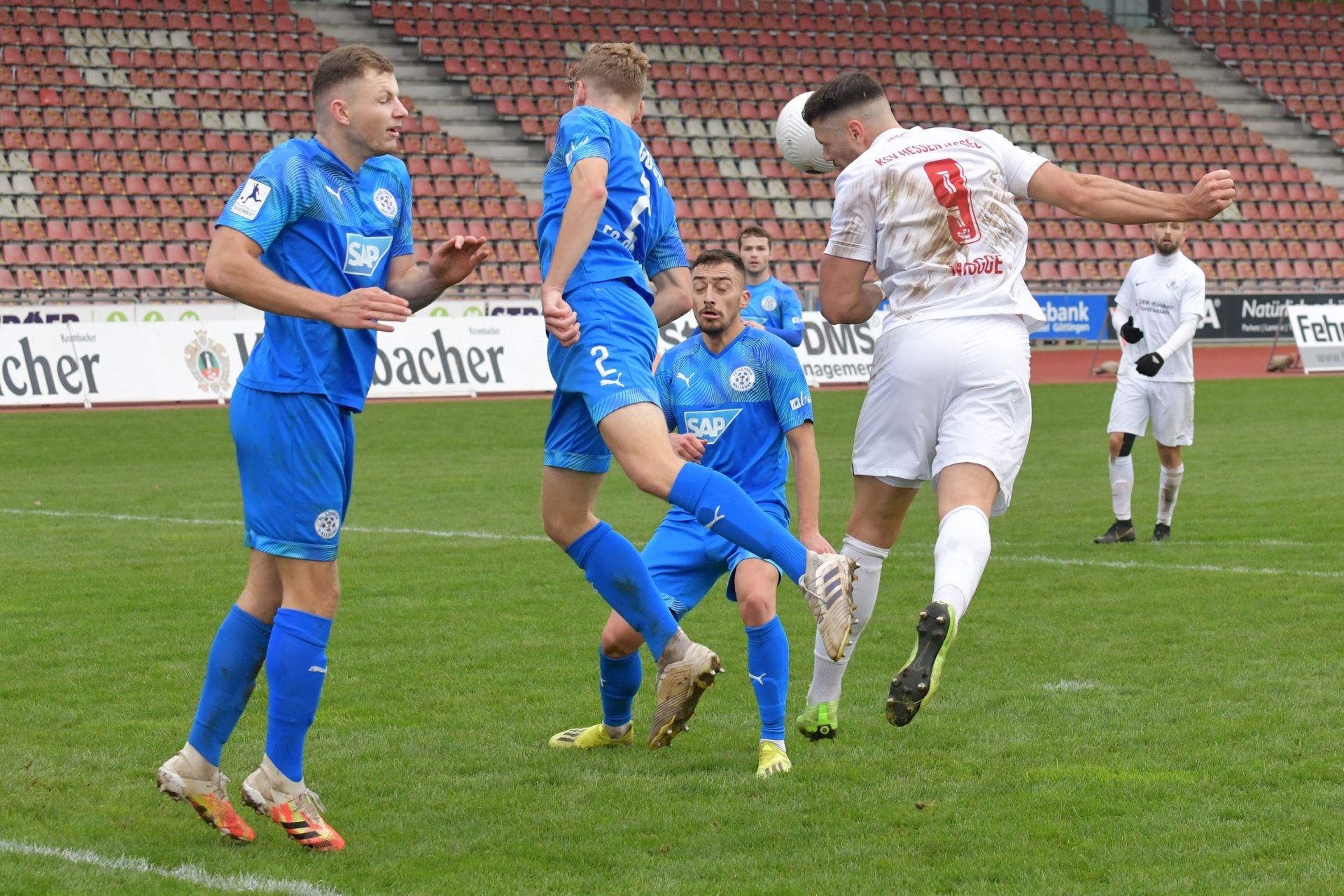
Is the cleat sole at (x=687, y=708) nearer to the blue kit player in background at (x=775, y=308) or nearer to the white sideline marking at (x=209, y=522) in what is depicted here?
the blue kit player in background at (x=775, y=308)

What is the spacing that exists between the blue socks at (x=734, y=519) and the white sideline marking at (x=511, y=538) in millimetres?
5086

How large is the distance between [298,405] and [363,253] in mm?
471

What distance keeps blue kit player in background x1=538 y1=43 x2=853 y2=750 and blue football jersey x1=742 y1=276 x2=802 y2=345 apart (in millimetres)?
3978

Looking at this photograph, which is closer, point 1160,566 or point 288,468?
point 288,468

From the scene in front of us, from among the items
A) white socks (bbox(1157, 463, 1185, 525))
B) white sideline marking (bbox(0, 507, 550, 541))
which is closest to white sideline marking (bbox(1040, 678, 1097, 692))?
white socks (bbox(1157, 463, 1185, 525))

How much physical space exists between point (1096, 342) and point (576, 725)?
26.2m

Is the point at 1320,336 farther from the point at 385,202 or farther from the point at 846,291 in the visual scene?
the point at 385,202

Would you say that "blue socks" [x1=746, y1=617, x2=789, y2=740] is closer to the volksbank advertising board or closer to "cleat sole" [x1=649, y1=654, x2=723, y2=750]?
"cleat sole" [x1=649, y1=654, x2=723, y2=750]

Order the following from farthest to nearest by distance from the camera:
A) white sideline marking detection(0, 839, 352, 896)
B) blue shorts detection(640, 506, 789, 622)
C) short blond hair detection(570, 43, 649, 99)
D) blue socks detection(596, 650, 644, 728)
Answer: blue shorts detection(640, 506, 789, 622)
blue socks detection(596, 650, 644, 728)
short blond hair detection(570, 43, 649, 99)
white sideline marking detection(0, 839, 352, 896)

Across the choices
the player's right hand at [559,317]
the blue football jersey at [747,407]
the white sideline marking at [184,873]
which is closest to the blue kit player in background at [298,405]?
the white sideline marking at [184,873]

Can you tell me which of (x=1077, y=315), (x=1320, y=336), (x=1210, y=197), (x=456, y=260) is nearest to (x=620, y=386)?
(x=456, y=260)

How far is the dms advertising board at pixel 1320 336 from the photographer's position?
91.8ft

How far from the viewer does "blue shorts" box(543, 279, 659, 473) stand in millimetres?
4762

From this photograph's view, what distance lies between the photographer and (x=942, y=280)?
16.0 feet
